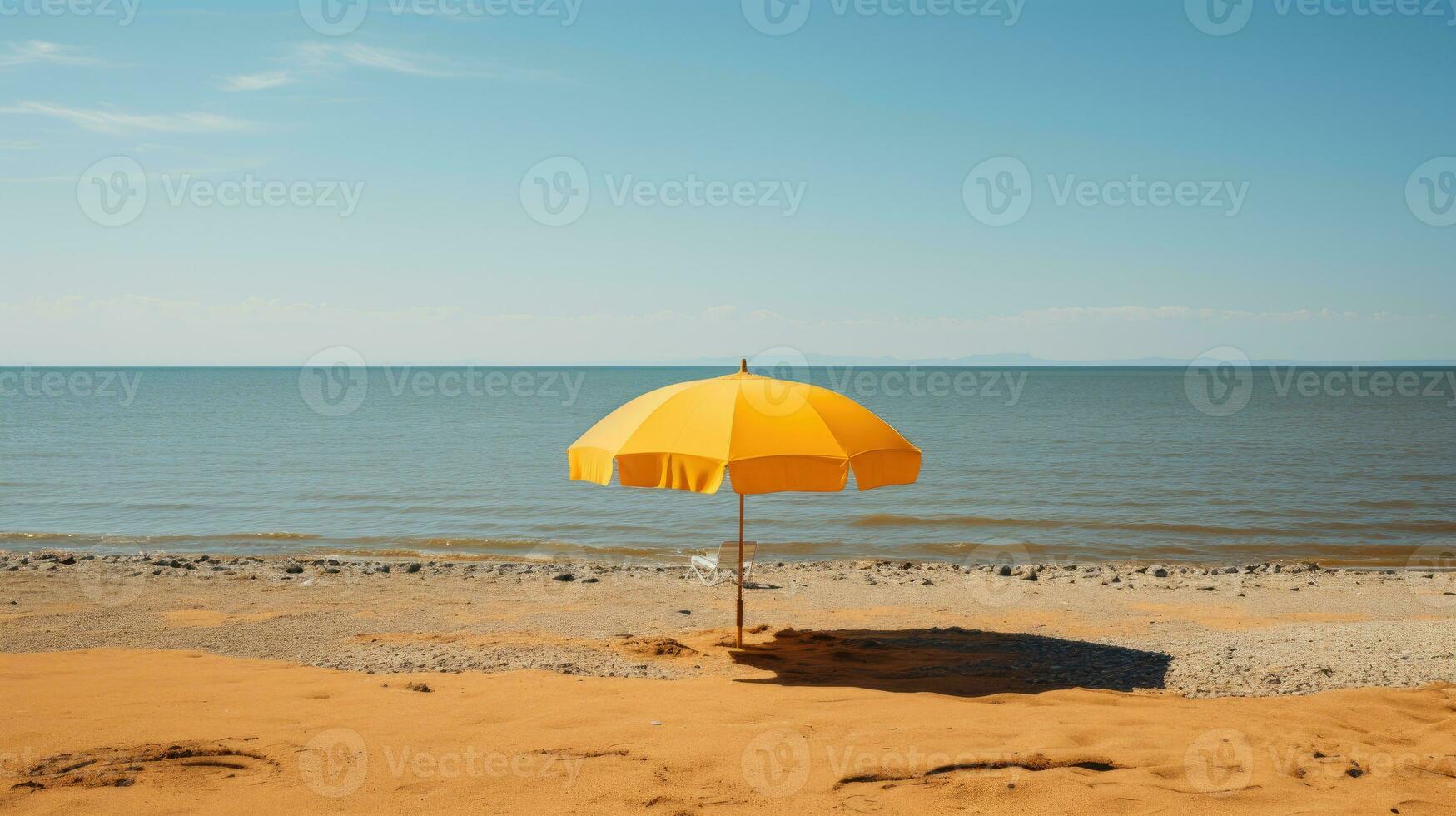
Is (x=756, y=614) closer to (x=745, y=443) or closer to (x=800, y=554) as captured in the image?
(x=745, y=443)

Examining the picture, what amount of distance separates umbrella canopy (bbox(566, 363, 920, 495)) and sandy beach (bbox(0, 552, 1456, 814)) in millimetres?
1605

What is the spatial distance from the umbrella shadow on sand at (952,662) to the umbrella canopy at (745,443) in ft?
5.36

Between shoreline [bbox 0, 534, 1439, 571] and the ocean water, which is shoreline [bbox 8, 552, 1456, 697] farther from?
the ocean water

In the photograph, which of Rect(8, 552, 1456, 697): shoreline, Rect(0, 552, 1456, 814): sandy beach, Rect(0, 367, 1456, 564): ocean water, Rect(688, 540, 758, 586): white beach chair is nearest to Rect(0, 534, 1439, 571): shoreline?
Rect(0, 367, 1456, 564): ocean water

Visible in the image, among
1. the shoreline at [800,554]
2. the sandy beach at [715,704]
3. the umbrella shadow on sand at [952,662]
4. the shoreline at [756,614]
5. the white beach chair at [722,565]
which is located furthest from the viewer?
the shoreline at [800,554]

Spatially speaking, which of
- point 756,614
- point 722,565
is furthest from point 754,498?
point 756,614

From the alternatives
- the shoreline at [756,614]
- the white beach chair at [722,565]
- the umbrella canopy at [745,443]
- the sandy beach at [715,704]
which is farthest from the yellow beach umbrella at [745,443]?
the white beach chair at [722,565]

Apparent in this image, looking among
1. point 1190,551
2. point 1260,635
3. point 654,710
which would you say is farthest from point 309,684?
point 1190,551

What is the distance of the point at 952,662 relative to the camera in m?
7.84

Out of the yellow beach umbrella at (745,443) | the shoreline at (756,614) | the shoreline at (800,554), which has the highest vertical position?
the yellow beach umbrella at (745,443)

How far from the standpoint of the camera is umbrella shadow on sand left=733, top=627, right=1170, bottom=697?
276 inches

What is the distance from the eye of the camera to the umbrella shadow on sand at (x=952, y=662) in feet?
23.0

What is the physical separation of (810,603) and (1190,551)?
10189 millimetres

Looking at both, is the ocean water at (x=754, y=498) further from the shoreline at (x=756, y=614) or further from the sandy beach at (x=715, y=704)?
the sandy beach at (x=715, y=704)
